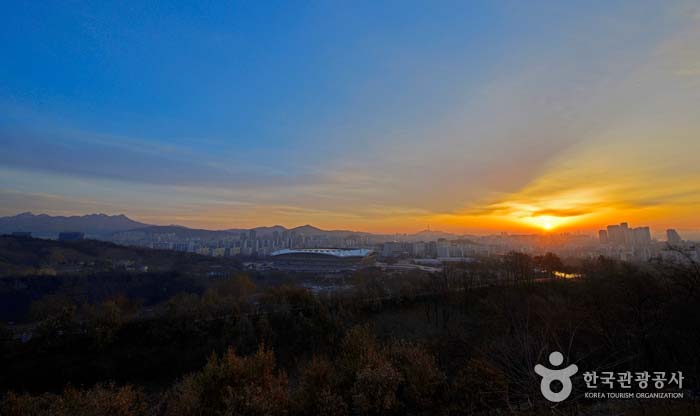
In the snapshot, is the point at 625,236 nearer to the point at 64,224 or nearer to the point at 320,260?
the point at 320,260

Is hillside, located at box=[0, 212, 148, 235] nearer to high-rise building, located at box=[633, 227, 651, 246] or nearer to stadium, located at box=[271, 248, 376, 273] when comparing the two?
stadium, located at box=[271, 248, 376, 273]

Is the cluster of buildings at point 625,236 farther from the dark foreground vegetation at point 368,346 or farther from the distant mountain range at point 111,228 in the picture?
the distant mountain range at point 111,228
